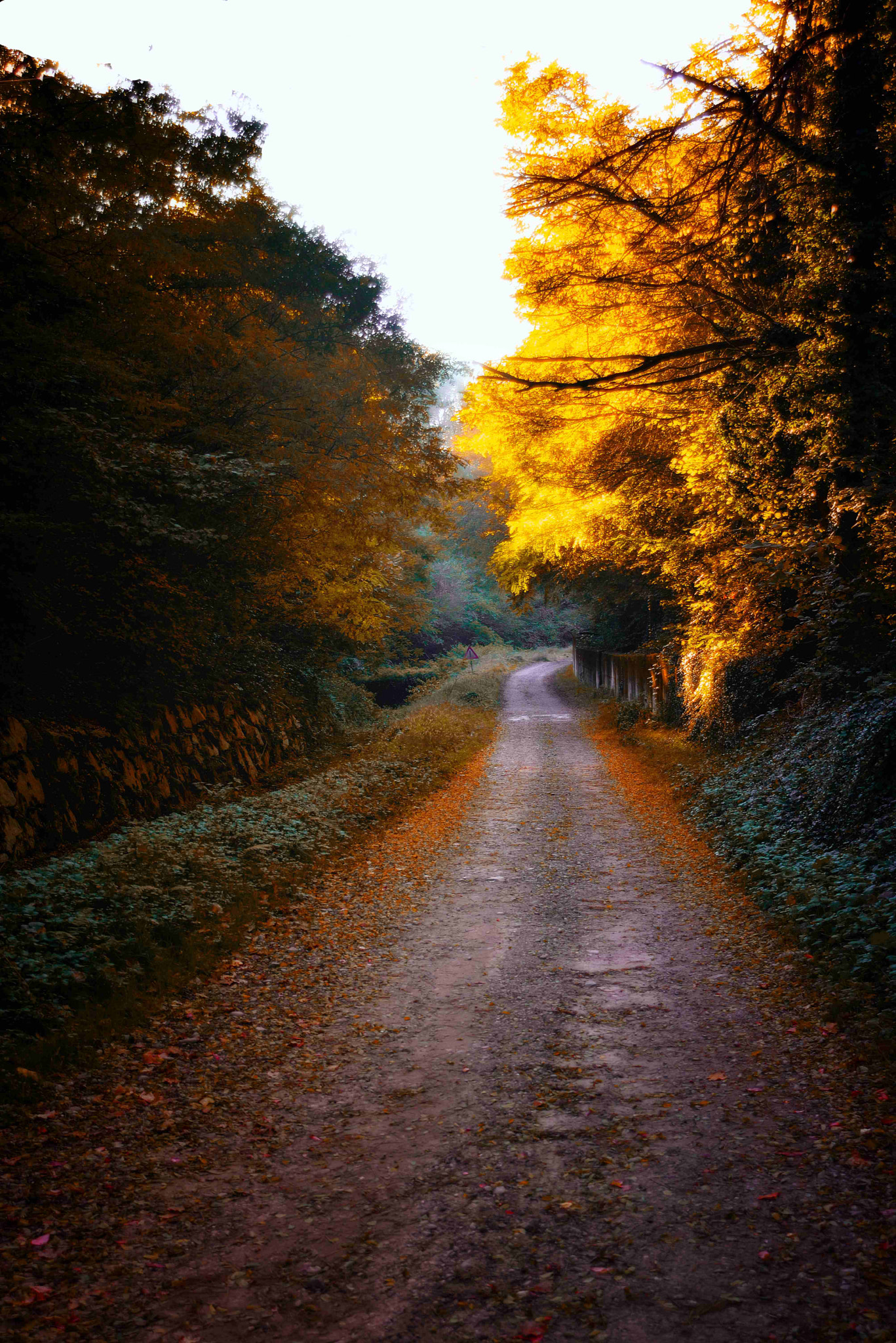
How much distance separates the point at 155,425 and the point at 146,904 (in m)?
7.23

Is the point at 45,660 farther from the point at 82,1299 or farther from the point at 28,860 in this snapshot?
the point at 82,1299

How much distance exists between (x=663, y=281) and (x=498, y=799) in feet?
23.7

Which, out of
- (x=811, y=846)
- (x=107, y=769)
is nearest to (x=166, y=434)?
(x=107, y=769)

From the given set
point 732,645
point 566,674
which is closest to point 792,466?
point 732,645

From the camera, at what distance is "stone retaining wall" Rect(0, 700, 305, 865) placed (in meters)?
9.22

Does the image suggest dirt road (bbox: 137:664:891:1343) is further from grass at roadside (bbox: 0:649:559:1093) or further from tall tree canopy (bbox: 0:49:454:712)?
tall tree canopy (bbox: 0:49:454:712)

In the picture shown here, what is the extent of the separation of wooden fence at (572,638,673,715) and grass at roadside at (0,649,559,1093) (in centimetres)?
805

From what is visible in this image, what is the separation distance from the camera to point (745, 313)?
1020 cm

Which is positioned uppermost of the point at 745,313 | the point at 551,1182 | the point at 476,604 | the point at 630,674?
the point at 745,313

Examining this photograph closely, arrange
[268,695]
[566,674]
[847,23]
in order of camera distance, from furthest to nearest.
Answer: [566,674] → [268,695] → [847,23]

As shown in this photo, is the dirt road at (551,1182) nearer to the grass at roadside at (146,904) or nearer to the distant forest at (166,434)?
the grass at roadside at (146,904)

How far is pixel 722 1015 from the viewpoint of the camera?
490 cm

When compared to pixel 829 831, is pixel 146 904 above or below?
below

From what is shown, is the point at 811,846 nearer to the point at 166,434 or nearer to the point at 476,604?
the point at 166,434
